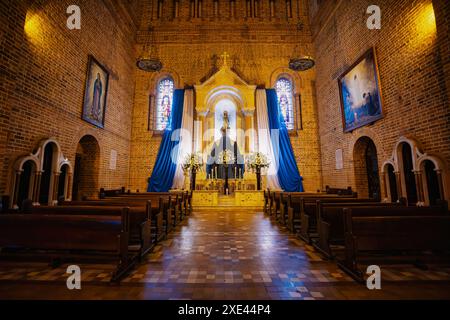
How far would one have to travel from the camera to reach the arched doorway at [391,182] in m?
6.75

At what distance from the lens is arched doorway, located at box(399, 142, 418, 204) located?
5.98 meters

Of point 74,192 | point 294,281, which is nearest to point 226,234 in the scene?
point 294,281

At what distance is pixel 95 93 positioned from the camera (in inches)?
326

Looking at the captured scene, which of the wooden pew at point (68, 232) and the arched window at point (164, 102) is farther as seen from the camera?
the arched window at point (164, 102)

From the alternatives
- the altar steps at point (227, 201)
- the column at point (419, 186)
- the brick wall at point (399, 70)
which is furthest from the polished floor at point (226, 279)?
the altar steps at point (227, 201)

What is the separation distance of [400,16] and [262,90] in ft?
21.8

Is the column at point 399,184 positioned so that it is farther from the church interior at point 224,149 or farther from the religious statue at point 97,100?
the religious statue at point 97,100

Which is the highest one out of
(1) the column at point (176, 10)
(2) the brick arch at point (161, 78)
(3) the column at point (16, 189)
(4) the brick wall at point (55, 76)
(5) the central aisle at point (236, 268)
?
(1) the column at point (176, 10)

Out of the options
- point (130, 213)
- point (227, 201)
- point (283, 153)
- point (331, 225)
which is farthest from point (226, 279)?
point (283, 153)

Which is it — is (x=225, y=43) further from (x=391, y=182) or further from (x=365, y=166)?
(x=391, y=182)

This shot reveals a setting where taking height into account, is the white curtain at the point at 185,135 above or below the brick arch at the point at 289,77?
below

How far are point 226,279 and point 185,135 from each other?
9731 mm

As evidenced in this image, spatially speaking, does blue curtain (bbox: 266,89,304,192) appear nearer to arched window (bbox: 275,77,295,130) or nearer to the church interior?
the church interior

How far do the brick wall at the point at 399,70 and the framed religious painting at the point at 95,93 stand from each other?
33.7ft
